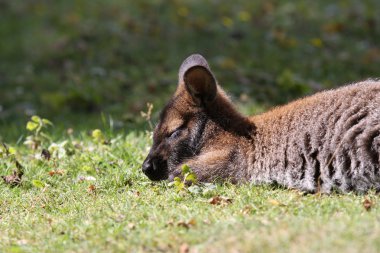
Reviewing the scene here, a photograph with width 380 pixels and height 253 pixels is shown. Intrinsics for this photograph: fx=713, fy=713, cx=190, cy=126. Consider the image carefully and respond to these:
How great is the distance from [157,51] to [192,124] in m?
6.84

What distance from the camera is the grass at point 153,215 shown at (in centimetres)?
466

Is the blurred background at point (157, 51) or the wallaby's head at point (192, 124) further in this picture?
the blurred background at point (157, 51)

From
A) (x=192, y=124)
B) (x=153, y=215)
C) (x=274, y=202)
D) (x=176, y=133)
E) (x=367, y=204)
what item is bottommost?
(x=153, y=215)

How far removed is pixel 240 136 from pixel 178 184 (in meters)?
0.88

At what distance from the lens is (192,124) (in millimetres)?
7145

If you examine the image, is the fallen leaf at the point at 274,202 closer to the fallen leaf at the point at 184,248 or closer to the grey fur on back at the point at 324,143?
the grey fur on back at the point at 324,143

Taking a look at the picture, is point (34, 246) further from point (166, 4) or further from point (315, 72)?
point (166, 4)

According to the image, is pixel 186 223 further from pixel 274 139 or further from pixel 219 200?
pixel 274 139

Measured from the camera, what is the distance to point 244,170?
22.2ft

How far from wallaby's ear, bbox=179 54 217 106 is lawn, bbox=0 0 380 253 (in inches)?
39.6

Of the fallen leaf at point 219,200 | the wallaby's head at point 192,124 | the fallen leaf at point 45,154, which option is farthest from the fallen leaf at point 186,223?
the fallen leaf at point 45,154

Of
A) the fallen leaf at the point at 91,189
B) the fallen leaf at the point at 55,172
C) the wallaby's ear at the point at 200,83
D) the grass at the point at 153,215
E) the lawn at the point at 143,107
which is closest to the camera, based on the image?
the grass at the point at 153,215

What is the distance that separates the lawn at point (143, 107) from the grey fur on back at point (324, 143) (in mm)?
242

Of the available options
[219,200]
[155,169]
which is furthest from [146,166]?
[219,200]
